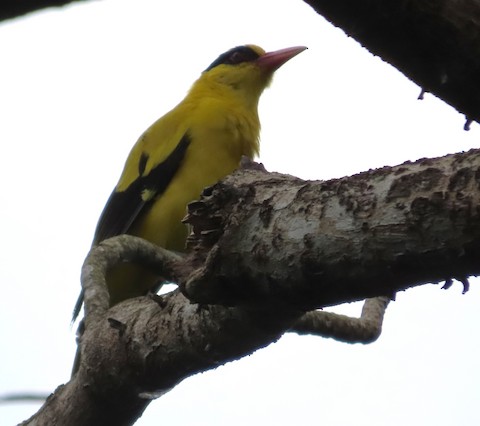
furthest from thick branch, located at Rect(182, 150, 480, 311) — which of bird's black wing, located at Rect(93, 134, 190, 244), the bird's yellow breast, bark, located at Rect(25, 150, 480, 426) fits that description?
bird's black wing, located at Rect(93, 134, 190, 244)

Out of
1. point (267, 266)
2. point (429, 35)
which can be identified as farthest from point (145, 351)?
point (429, 35)

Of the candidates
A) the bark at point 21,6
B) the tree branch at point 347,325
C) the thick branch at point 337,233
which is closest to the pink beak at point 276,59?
the tree branch at point 347,325

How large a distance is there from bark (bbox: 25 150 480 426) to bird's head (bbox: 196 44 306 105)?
3103mm

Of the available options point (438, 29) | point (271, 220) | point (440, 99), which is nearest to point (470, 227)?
point (440, 99)

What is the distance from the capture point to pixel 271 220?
6.22 feet

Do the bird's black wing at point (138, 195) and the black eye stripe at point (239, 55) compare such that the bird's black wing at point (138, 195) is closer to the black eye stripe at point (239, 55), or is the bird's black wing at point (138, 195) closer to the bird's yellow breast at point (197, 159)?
the bird's yellow breast at point (197, 159)

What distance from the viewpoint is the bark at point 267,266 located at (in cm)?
152

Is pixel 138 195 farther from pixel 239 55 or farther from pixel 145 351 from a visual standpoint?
pixel 145 351

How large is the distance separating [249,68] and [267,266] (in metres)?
4.17

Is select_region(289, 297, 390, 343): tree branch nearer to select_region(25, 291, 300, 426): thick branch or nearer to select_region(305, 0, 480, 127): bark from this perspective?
select_region(25, 291, 300, 426): thick branch

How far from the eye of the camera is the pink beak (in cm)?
576

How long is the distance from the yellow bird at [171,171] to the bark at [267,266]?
183 cm

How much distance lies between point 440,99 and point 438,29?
0.14 m

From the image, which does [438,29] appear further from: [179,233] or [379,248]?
[179,233]
